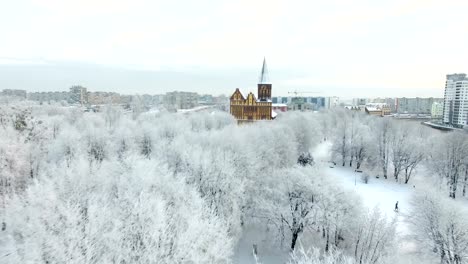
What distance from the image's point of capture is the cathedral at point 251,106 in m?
58.9

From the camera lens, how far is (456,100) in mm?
96062

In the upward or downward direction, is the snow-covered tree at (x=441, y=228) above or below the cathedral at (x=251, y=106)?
below

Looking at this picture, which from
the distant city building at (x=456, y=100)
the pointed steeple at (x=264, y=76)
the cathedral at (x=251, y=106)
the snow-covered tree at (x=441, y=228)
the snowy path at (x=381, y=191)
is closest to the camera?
the snow-covered tree at (x=441, y=228)

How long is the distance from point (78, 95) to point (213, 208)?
15298cm

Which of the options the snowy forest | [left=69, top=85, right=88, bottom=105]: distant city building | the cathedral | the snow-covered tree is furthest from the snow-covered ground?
[left=69, top=85, right=88, bottom=105]: distant city building

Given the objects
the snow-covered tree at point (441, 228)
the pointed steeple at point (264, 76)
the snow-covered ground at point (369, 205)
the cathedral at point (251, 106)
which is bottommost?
the snow-covered ground at point (369, 205)

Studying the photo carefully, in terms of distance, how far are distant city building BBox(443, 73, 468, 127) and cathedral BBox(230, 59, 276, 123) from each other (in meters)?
70.3

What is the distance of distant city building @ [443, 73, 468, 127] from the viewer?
9200 centimetres

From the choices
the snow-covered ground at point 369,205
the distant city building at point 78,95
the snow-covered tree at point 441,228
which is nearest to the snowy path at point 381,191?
the snow-covered ground at point 369,205

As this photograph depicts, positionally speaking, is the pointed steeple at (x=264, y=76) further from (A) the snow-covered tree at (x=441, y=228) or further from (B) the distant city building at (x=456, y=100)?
(B) the distant city building at (x=456, y=100)

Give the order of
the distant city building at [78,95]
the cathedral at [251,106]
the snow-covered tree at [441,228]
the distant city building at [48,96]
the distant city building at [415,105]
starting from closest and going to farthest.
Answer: the snow-covered tree at [441,228] < the cathedral at [251,106] < the distant city building at [78,95] < the distant city building at [48,96] < the distant city building at [415,105]

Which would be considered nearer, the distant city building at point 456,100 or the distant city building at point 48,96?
the distant city building at point 456,100

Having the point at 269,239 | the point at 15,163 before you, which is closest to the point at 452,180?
the point at 269,239

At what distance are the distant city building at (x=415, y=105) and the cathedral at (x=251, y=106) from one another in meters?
147
